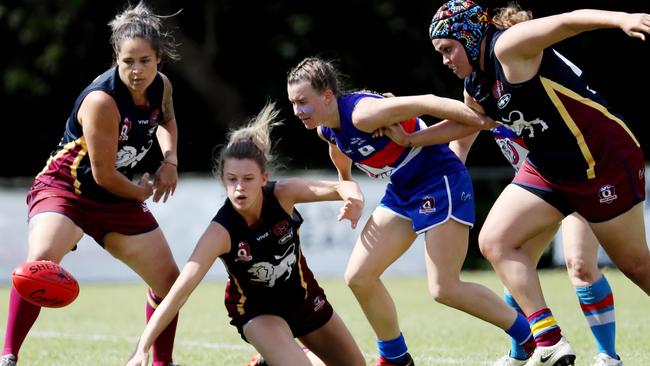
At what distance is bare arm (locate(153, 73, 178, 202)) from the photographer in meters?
5.19

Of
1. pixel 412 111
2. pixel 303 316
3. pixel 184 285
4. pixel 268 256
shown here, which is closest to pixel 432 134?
pixel 412 111

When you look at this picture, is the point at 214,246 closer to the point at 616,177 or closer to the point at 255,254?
the point at 255,254

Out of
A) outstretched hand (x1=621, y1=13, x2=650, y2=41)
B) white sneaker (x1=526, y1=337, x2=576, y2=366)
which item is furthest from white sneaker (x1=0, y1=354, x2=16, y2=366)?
outstretched hand (x1=621, y1=13, x2=650, y2=41)

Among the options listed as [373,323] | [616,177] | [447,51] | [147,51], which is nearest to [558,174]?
[616,177]

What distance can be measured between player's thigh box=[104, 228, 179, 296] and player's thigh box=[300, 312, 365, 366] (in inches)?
30.2

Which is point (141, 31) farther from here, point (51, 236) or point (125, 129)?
point (51, 236)

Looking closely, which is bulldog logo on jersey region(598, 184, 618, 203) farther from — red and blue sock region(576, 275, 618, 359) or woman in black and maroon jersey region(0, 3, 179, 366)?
woman in black and maroon jersey region(0, 3, 179, 366)

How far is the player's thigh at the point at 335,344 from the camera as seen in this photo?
15.6 feet

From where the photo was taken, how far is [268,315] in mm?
4648

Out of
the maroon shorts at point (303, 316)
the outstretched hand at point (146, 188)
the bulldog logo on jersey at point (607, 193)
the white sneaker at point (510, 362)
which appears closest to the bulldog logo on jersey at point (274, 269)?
the maroon shorts at point (303, 316)

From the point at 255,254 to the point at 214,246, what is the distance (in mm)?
223

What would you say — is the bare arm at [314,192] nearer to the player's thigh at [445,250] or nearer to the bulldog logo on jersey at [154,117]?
the player's thigh at [445,250]

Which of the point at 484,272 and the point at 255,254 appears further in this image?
the point at 484,272

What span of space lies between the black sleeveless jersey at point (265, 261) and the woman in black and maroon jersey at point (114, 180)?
0.53 meters
